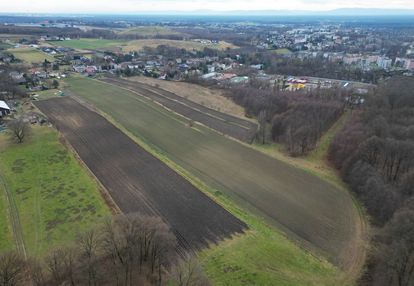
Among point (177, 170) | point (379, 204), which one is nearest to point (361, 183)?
point (379, 204)

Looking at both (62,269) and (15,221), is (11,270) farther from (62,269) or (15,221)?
(15,221)

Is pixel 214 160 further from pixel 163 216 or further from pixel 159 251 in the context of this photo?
pixel 159 251

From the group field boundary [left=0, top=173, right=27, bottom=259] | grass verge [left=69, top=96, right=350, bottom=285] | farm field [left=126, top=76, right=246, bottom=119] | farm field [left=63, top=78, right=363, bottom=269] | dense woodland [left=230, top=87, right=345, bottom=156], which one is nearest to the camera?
grass verge [left=69, top=96, right=350, bottom=285]

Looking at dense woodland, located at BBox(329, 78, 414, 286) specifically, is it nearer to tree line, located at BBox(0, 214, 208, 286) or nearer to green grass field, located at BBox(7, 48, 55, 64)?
tree line, located at BBox(0, 214, 208, 286)

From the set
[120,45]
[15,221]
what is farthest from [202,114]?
[120,45]

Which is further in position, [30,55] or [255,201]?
[30,55]

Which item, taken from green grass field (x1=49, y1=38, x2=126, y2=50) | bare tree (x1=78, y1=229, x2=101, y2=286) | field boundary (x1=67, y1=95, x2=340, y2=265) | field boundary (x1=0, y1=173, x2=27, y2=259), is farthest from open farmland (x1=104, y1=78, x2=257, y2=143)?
green grass field (x1=49, y1=38, x2=126, y2=50)
